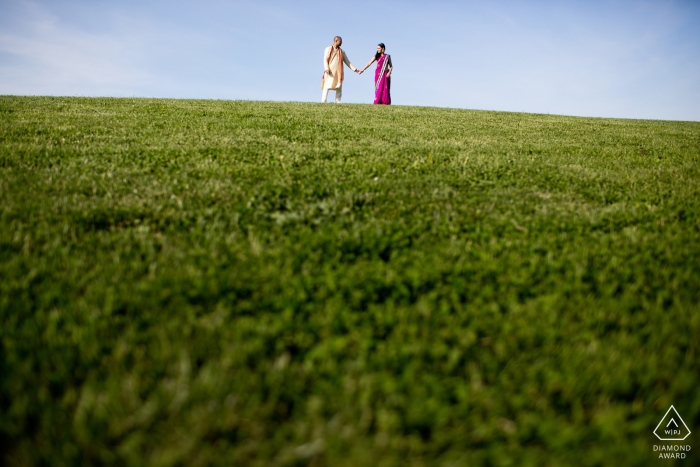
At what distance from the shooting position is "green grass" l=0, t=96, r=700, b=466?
1.89m

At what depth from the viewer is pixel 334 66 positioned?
2098cm

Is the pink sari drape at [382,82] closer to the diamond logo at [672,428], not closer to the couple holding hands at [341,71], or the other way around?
the couple holding hands at [341,71]

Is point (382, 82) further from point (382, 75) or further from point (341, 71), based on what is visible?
point (341, 71)

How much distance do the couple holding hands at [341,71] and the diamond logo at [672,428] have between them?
20.3 m

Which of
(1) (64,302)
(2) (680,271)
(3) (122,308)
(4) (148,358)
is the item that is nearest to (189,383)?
(4) (148,358)

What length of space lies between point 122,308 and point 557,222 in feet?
14.7

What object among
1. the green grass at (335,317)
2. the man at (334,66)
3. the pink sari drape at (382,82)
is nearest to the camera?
the green grass at (335,317)

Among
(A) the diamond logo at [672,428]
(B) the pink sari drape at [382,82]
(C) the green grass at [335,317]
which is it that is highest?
(B) the pink sari drape at [382,82]

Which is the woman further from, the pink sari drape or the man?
the man

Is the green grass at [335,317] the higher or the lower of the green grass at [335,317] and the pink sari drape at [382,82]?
the lower

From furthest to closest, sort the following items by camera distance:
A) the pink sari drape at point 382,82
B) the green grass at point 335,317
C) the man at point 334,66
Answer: the pink sari drape at point 382,82 → the man at point 334,66 → the green grass at point 335,317

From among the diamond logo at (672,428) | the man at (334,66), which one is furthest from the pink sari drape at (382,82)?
the diamond logo at (672,428)

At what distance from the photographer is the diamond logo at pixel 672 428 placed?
1956mm

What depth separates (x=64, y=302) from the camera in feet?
8.85
